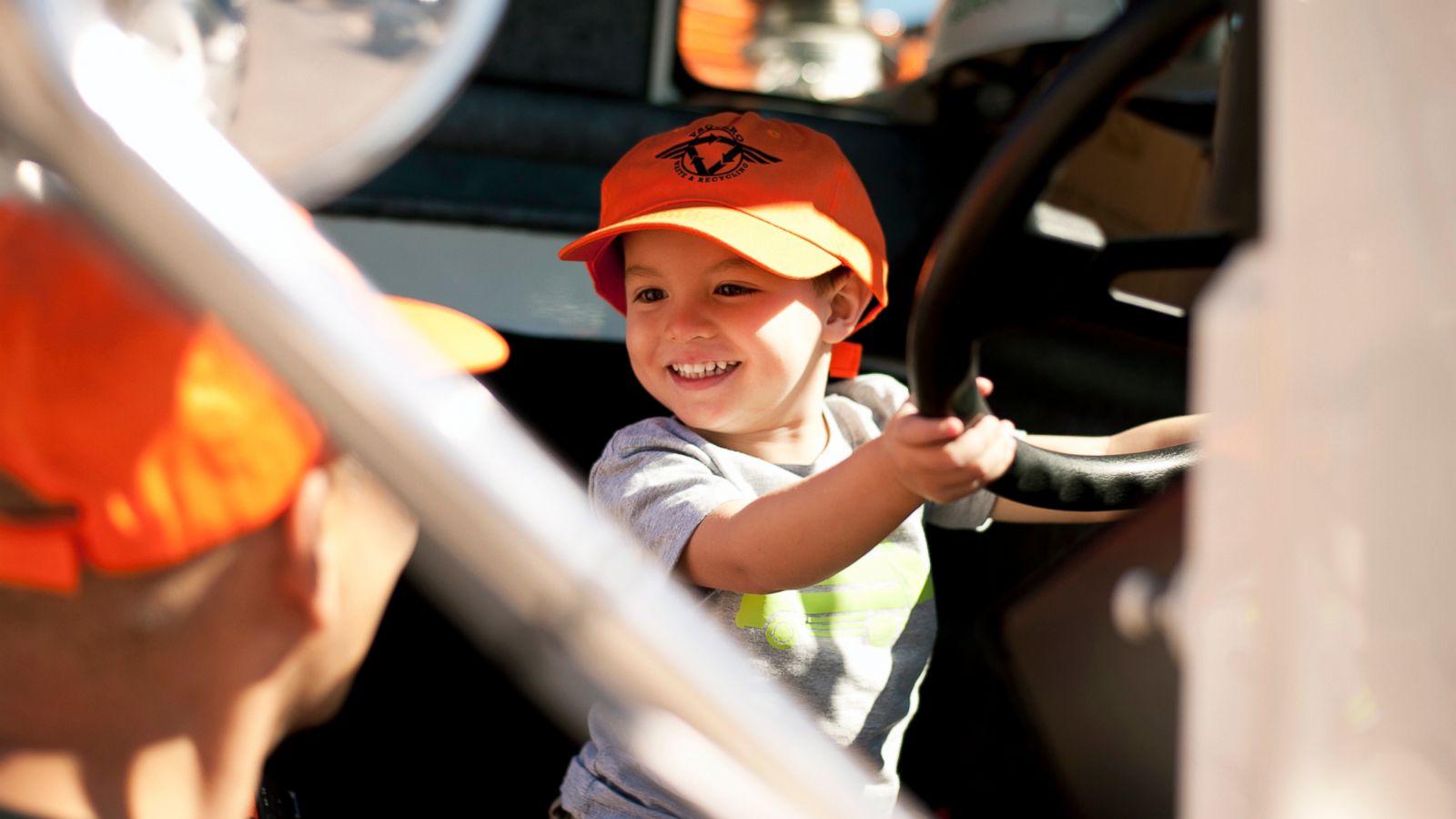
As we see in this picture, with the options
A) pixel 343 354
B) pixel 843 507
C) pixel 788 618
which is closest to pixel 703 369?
pixel 788 618

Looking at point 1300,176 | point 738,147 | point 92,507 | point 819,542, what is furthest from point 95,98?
point 738,147

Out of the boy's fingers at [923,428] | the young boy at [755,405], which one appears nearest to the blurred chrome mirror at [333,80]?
the boy's fingers at [923,428]

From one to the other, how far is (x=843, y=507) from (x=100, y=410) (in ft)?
1.89

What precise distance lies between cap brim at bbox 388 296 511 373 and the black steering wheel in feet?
0.80

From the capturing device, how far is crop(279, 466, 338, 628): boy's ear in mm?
607

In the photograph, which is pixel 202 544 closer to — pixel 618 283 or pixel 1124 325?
pixel 618 283

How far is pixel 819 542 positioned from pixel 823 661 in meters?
0.30

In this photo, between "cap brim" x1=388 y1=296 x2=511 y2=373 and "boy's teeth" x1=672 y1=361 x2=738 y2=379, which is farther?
"boy's teeth" x1=672 y1=361 x2=738 y2=379

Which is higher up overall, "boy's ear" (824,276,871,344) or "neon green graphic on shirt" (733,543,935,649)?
"boy's ear" (824,276,871,344)

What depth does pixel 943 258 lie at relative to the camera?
77 cm

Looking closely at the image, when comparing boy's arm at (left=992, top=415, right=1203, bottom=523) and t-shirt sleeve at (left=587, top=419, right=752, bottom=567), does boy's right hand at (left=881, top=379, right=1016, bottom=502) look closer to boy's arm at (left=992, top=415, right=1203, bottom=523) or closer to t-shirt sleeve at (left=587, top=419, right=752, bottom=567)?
t-shirt sleeve at (left=587, top=419, right=752, bottom=567)

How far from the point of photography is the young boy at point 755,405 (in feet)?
4.23

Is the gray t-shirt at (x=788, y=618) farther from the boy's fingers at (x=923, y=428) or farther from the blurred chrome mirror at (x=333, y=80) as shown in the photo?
the blurred chrome mirror at (x=333, y=80)

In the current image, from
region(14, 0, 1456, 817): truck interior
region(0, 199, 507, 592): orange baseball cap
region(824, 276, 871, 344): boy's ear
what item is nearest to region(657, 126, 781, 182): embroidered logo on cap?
region(824, 276, 871, 344): boy's ear
